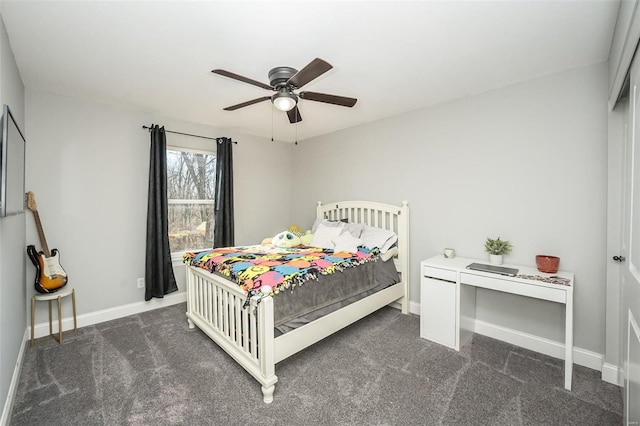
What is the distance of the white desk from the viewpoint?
2.23 m

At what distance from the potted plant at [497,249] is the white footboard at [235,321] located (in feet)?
6.69

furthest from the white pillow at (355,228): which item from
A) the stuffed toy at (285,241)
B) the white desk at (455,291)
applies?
the white desk at (455,291)

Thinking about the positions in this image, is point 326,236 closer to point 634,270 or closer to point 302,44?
point 302,44

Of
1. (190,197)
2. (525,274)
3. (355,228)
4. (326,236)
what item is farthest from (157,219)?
(525,274)

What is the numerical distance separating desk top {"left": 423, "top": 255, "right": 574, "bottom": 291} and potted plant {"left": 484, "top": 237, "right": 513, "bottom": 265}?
0.25 feet

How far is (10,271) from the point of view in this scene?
1958 millimetres

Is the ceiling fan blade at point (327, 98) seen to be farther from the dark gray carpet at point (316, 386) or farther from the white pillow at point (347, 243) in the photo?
the dark gray carpet at point (316, 386)

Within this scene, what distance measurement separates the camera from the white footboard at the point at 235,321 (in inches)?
75.1

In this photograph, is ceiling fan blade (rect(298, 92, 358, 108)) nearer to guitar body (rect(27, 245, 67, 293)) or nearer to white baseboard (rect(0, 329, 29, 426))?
white baseboard (rect(0, 329, 29, 426))

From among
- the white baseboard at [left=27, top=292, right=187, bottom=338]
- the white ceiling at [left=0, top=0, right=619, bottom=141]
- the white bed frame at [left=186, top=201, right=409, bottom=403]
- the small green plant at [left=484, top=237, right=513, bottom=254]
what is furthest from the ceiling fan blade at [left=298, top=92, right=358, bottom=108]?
the white baseboard at [left=27, top=292, right=187, bottom=338]

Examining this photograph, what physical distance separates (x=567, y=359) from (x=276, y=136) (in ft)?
13.6

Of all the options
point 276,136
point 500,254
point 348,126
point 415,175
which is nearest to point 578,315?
point 500,254

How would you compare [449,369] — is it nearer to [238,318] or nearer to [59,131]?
[238,318]

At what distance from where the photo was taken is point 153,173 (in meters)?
3.30
